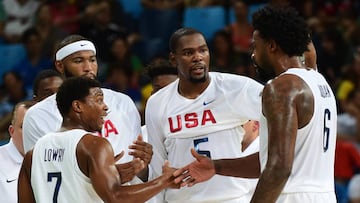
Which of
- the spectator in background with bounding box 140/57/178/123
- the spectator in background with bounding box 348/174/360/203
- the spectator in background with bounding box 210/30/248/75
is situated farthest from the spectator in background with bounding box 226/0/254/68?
the spectator in background with bounding box 140/57/178/123

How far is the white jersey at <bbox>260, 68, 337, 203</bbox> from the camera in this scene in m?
5.73

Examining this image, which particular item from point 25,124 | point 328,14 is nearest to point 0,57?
point 328,14

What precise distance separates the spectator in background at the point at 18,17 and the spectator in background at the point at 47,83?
6.20 meters

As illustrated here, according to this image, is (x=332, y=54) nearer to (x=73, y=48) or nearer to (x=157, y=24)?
(x=157, y=24)

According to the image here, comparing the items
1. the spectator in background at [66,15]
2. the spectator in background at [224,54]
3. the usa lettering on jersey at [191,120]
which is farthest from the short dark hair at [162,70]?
the spectator in background at [66,15]

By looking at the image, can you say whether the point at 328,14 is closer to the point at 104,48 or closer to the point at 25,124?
the point at 104,48

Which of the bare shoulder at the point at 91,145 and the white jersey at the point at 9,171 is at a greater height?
the bare shoulder at the point at 91,145

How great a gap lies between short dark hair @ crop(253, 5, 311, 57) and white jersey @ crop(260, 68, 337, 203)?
0.50 ft

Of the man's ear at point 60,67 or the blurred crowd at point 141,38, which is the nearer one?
the man's ear at point 60,67

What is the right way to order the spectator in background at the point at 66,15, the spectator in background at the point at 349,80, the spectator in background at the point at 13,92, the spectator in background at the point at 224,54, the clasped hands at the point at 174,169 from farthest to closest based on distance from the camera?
the spectator in background at the point at 66,15, the spectator in background at the point at 13,92, the spectator in background at the point at 224,54, the spectator in background at the point at 349,80, the clasped hands at the point at 174,169

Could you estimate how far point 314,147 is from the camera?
577cm

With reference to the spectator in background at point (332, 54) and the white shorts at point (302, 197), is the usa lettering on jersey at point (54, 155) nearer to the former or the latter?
the white shorts at point (302, 197)

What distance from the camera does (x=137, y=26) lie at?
14023 mm

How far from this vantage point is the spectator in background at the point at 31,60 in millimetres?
13297
